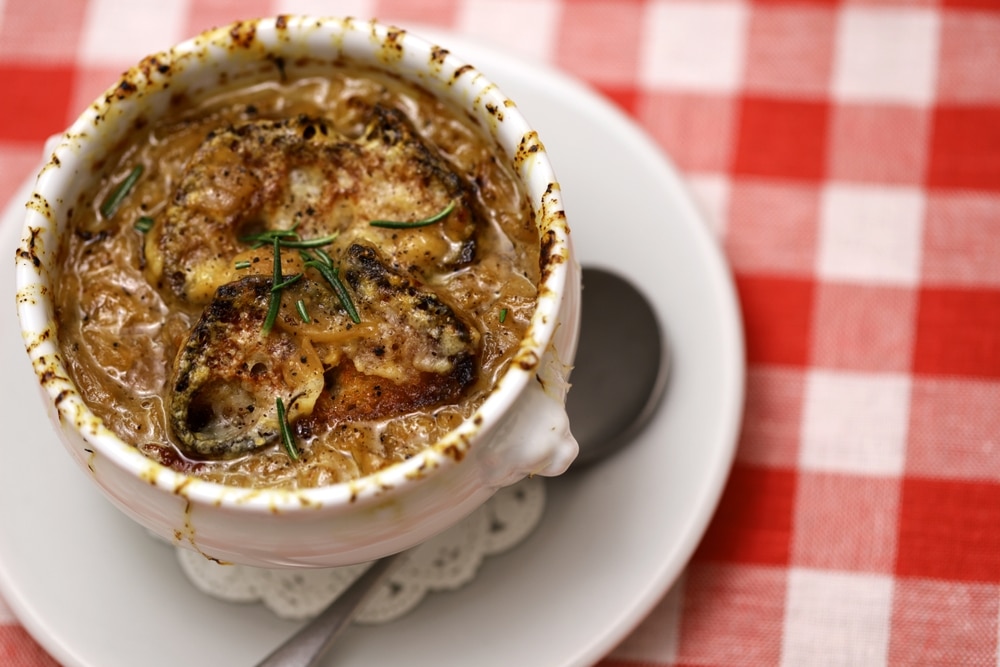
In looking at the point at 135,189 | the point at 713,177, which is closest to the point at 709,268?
the point at 713,177

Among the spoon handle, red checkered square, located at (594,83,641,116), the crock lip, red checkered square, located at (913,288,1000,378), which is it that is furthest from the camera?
red checkered square, located at (594,83,641,116)

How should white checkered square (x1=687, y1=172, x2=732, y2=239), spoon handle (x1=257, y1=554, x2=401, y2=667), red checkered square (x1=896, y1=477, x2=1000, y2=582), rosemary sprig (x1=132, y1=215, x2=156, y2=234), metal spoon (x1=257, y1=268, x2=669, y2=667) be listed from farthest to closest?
white checkered square (x1=687, y1=172, x2=732, y2=239)
red checkered square (x1=896, y1=477, x2=1000, y2=582)
metal spoon (x1=257, y1=268, x2=669, y2=667)
spoon handle (x1=257, y1=554, x2=401, y2=667)
rosemary sprig (x1=132, y1=215, x2=156, y2=234)

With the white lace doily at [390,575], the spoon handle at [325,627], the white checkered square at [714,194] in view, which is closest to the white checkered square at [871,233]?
the white checkered square at [714,194]

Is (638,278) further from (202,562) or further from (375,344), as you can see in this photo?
(202,562)

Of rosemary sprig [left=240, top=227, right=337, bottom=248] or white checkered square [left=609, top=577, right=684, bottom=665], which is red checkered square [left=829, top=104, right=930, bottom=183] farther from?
rosemary sprig [left=240, top=227, right=337, bottom=248]

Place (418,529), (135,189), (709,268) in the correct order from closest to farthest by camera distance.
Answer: (418,529) → (135,189) → (709,268)

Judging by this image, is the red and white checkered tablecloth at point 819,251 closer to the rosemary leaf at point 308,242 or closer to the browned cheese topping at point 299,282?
the browned cheese topping at point 299,282

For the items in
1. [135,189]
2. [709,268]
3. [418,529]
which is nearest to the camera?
[418,529]

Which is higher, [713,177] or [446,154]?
[446,154]

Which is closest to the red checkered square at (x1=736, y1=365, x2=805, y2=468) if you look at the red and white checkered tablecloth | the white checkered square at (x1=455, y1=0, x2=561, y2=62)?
the red and white checkered tablecloth
